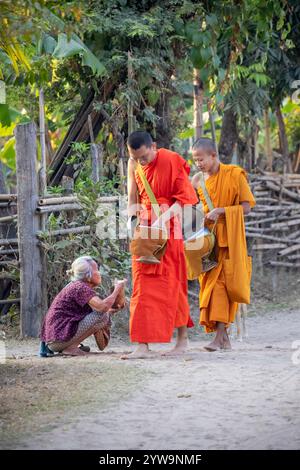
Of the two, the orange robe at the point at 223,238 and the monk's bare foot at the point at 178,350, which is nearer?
the monk's bare foot at the point at 178,350

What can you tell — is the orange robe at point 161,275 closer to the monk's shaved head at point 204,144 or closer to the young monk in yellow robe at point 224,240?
the monk's shaved head at point 204,144

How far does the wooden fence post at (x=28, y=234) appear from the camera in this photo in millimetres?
9414

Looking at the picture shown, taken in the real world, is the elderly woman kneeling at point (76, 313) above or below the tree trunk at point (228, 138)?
below

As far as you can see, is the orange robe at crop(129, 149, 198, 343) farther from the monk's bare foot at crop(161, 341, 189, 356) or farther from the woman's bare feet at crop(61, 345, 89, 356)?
the woman's bare feet at crop(61, 345, 89, 356)

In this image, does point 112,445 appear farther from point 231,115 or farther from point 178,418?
point 231,115

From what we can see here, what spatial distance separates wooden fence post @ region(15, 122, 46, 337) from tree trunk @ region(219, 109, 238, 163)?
18.2 ft

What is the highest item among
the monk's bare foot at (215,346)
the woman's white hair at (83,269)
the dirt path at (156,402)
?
the woman's white hair at (83,269)

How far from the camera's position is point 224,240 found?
27.6 ft

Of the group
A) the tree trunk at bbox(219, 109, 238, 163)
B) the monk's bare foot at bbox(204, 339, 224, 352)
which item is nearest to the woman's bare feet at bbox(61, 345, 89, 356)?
the monk's bare foot at bbox(204, 339, 224, 352)

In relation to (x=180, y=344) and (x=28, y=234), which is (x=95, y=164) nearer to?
(x=28, y=234)

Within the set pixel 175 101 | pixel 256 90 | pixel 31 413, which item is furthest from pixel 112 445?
pixel 256 90

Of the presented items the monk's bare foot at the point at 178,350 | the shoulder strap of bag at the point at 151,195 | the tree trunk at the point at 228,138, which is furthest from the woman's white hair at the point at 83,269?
the tree trunk at the point at 228,138

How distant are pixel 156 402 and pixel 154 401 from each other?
30 mm
